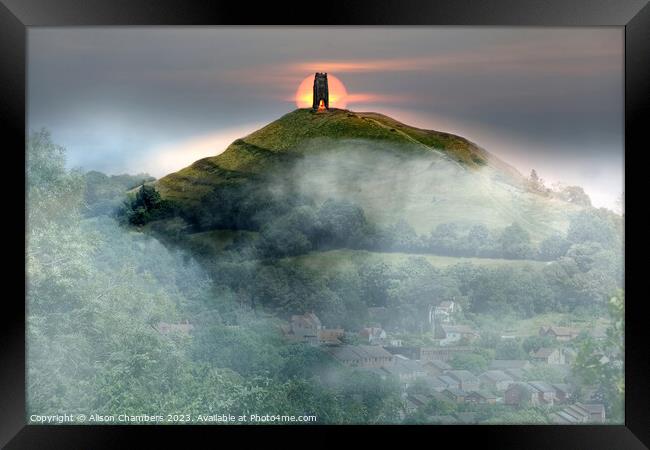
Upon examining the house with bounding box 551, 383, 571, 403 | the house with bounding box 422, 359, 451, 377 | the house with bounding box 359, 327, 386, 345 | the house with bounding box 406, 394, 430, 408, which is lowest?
the house with bounding box 406, 394, 430, 408

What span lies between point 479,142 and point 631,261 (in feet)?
4.42

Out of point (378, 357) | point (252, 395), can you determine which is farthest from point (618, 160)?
point (252, 395)

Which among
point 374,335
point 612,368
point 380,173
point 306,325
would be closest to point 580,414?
point 612,368

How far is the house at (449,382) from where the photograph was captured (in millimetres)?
5688

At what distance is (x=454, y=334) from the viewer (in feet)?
18.8

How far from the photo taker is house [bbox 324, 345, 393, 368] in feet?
18.8

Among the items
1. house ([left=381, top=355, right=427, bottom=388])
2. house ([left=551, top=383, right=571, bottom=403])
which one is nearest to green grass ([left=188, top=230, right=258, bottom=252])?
house ([left=381, top=355, right=427, bottom=388])

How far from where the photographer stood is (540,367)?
573 centimetres

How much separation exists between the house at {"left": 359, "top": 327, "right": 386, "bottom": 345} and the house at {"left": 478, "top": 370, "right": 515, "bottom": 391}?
76cm

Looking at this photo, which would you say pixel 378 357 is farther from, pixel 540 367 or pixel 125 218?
pixel 125 218

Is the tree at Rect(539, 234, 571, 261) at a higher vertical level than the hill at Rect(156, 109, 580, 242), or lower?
lower

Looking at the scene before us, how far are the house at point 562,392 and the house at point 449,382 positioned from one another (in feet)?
2.33

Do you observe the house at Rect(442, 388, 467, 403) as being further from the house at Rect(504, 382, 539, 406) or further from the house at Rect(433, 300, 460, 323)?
the house at Rect(433, 300, 460, 323)

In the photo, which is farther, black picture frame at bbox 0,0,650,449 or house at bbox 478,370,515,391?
house at bbox 478,370,515,391
